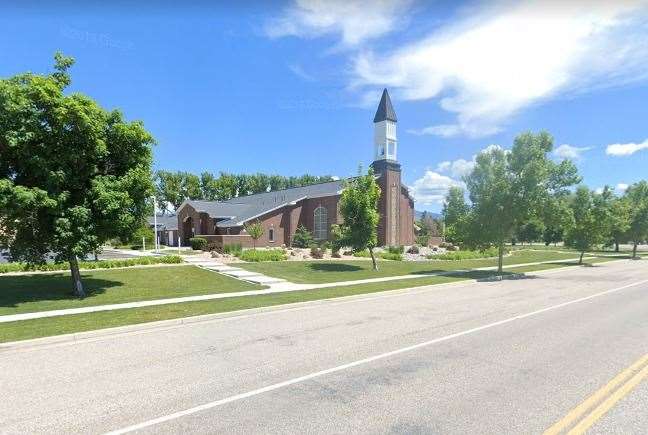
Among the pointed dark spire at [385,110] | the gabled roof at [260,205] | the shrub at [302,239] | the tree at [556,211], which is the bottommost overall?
the shrub at [302,239]

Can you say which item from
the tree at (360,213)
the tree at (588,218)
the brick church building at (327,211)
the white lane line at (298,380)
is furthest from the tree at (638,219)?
the white lane line at (298,380)

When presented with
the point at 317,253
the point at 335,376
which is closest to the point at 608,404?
the point at 335,376

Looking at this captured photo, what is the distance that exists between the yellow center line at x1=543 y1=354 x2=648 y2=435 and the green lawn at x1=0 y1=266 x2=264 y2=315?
1341 centimetres

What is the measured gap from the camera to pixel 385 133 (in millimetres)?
45750

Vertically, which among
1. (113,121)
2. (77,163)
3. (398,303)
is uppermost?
(113,121)

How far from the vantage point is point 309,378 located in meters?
6.55

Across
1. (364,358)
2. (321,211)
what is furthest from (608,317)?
(321,211)

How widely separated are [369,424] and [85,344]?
6748 mm

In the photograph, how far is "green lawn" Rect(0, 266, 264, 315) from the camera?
14.3m

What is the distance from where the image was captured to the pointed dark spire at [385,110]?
152 feet

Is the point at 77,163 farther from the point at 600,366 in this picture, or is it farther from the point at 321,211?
the point at 321,211

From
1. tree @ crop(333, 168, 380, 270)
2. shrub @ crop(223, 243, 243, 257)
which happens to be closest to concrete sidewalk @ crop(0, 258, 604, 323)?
tree @ crop(333, 168, 380, 270)

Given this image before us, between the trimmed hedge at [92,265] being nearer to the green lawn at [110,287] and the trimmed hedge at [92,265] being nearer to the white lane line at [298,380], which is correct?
the green lawn at [110,287]

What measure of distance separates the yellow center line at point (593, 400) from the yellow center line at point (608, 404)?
0.25 feet
